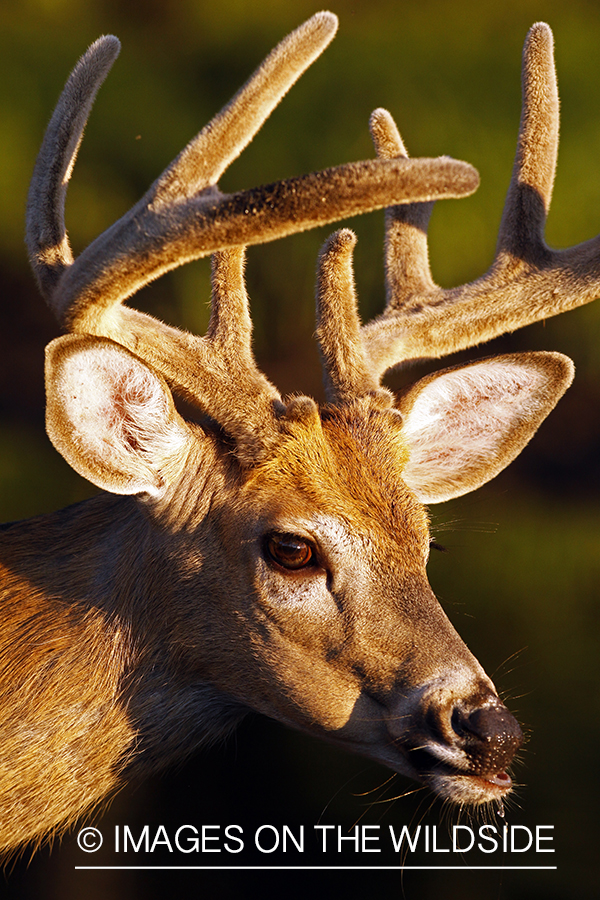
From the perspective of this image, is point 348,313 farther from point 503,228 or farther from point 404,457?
point 503,228

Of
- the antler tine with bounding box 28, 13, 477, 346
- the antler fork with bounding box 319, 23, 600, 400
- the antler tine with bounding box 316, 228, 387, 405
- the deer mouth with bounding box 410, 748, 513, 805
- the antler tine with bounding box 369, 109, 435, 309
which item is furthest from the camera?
the antler tine with bounding box 369, 109, 435, 309

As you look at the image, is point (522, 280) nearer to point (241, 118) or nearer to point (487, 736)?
point (241, 118)

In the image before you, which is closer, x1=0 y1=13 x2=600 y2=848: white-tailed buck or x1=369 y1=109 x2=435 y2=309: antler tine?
x1=0 y1=13 x2=600 y2=848: white-tailed buck

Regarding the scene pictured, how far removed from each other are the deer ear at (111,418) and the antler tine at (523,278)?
442 mm

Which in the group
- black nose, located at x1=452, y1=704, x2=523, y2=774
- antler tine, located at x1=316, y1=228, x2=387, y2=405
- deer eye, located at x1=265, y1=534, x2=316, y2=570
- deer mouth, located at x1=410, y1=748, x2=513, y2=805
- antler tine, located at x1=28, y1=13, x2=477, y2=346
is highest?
antler tine, located at x1=28, y1=13, x2=477, y2=346

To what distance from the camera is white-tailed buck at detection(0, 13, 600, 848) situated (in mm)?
1099

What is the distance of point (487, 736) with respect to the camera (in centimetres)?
106

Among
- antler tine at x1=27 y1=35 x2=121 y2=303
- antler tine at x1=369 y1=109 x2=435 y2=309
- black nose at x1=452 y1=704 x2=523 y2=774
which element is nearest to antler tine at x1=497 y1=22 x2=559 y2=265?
antler tine at x1=369 y1=109 x2=435 y2=309

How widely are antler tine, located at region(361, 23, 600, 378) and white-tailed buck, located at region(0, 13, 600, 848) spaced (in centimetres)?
7

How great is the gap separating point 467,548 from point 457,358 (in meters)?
0.68

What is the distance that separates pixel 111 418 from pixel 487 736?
66 cm

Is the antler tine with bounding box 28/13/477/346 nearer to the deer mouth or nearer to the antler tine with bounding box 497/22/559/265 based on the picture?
the antler tine with bounding box 497/22/559/265

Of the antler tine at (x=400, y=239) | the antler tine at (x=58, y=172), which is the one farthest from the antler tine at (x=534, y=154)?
the antler tine at (x=58, y=172)

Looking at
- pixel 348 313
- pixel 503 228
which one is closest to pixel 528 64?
pixel 503 228
